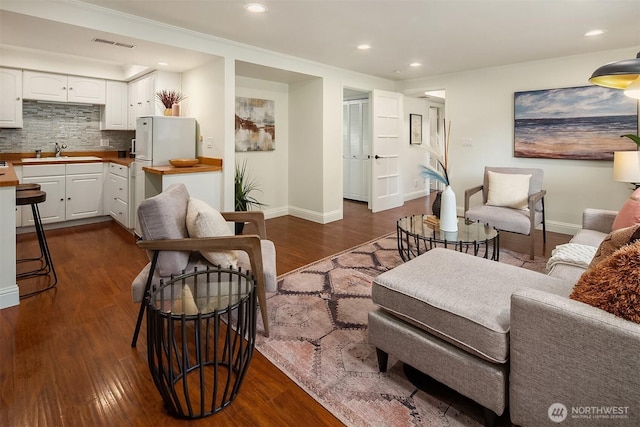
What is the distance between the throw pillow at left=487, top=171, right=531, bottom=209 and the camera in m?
3.98

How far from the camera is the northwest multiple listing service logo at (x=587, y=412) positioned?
3.66ft

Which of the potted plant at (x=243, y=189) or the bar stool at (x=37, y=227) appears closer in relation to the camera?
the bar stool at (x=37, y=227)

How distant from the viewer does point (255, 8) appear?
300 cm

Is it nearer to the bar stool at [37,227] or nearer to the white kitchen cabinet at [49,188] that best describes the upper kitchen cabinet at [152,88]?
the white kitchen cabinet at [49,188]

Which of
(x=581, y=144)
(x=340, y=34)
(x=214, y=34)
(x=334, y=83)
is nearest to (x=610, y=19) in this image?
(x=581, y=144)

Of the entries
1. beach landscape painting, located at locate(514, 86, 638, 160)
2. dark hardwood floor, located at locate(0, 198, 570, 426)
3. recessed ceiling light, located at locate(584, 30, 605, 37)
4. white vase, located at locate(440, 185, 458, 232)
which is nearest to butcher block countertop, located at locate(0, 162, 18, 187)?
dark hardwood floor, located at locate(0, 198, 570, 426)

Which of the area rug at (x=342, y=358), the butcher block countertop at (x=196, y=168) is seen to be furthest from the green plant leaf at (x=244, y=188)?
the area rug at (x=342, y=358)

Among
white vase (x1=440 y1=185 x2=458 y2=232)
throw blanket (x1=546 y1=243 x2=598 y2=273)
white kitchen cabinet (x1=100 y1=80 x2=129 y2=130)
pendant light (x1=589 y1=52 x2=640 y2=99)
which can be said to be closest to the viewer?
pendant light (x1=589 y1=52 x2=640 y2=99)

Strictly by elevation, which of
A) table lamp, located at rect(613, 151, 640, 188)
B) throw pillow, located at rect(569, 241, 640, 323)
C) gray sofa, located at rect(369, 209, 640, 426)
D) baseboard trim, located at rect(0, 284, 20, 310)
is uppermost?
table lamp, located at rect(613, 151, 640, 188)

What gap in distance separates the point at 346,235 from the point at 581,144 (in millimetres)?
3149

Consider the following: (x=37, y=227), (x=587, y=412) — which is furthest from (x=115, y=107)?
(x=587, y=412)

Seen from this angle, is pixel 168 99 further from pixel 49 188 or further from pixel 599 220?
pixel 599 220

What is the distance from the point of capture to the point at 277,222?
537cm

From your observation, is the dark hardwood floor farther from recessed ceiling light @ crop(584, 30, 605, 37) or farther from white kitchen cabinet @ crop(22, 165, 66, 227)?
recessed ceiling light @ crop(584, 30, 605, 37)
